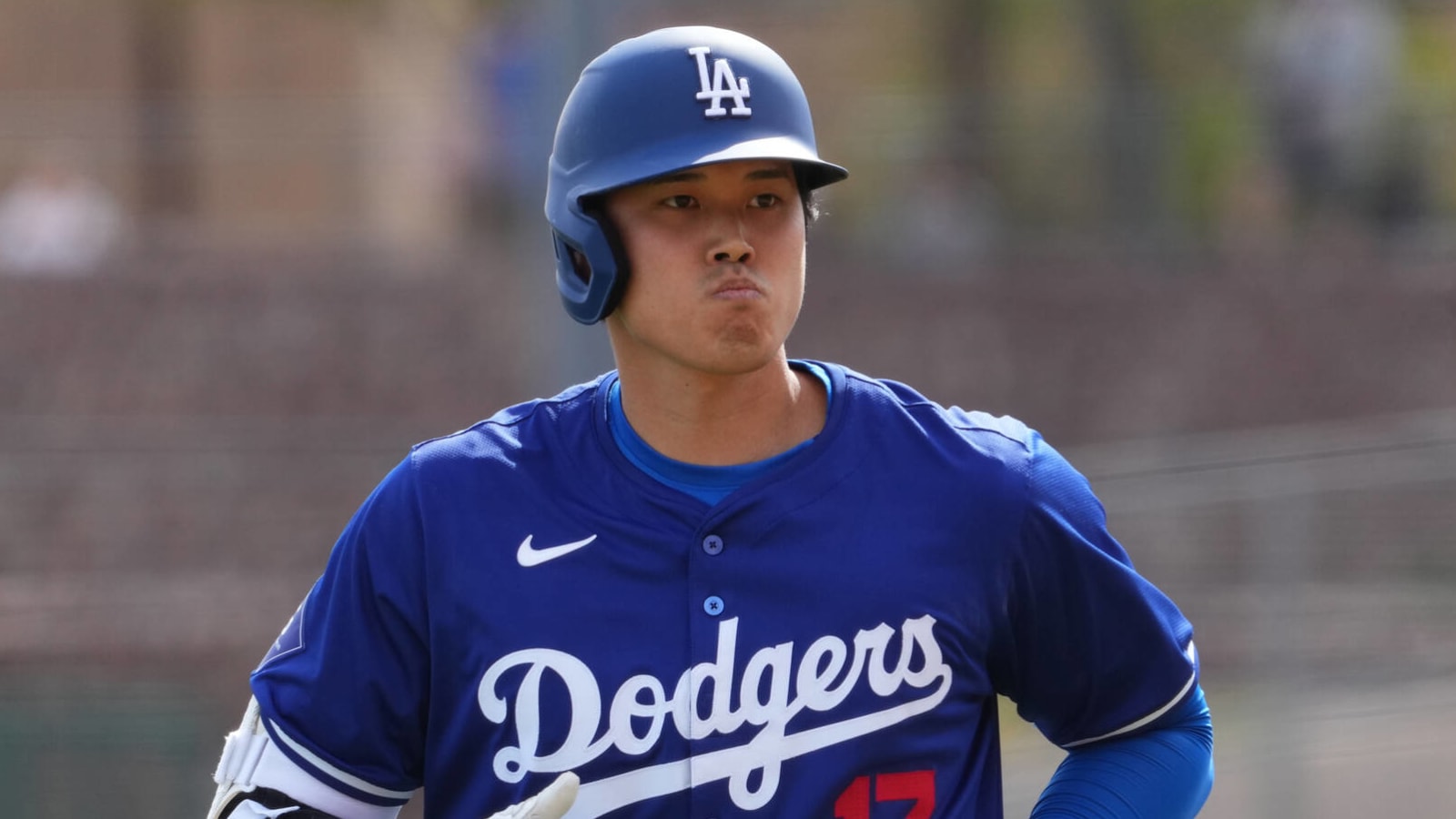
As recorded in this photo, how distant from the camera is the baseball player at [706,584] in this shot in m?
2.90

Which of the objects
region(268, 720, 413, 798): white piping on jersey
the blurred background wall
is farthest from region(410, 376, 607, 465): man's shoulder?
the blurred background wall

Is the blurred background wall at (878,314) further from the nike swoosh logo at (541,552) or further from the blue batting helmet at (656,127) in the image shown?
the nike swoosh logo at (541,552)

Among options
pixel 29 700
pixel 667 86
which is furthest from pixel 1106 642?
pixel 29 700

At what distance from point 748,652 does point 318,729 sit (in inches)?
25.3

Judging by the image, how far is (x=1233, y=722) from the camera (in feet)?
21.6

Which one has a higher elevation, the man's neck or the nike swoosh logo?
the man's neck

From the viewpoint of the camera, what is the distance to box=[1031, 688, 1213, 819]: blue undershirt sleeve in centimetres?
312

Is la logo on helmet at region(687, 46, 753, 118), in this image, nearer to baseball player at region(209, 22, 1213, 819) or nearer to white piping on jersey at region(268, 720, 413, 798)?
baseball player at region(209, 22, 1213, 819)

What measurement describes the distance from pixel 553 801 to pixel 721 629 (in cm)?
36

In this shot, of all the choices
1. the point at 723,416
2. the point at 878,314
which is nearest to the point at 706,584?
the point at 723,416

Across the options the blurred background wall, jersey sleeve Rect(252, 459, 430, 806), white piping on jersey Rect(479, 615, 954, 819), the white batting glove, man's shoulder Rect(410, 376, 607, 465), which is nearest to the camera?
the white batting glove

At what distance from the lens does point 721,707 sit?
9.48 feet

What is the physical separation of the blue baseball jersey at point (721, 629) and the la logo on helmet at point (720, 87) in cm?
48

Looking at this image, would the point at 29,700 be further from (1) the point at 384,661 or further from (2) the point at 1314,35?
(2) the point at 1314,35
